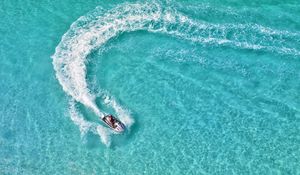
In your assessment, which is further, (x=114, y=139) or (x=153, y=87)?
(x=153, y=87)

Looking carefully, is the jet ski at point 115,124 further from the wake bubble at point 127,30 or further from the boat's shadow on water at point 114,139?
the wake bubble at point 127,30

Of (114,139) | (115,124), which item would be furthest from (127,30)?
(114,139)

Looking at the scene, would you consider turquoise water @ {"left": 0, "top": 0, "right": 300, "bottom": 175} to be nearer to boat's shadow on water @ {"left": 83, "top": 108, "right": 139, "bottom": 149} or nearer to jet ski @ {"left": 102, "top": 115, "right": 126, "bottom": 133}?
boat's shadow on water @ {"left": 83, "top": 108, "right": 139, "bottom": 149}

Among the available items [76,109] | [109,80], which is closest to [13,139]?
[76,109]

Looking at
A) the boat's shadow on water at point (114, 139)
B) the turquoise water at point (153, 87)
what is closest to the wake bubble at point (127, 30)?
the turquoise water at point (153, 87)

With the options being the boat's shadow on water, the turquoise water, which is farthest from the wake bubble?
the boat's shadow on water

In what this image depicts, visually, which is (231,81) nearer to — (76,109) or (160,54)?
(160,54)

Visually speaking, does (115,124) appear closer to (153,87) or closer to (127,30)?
(153,87)
